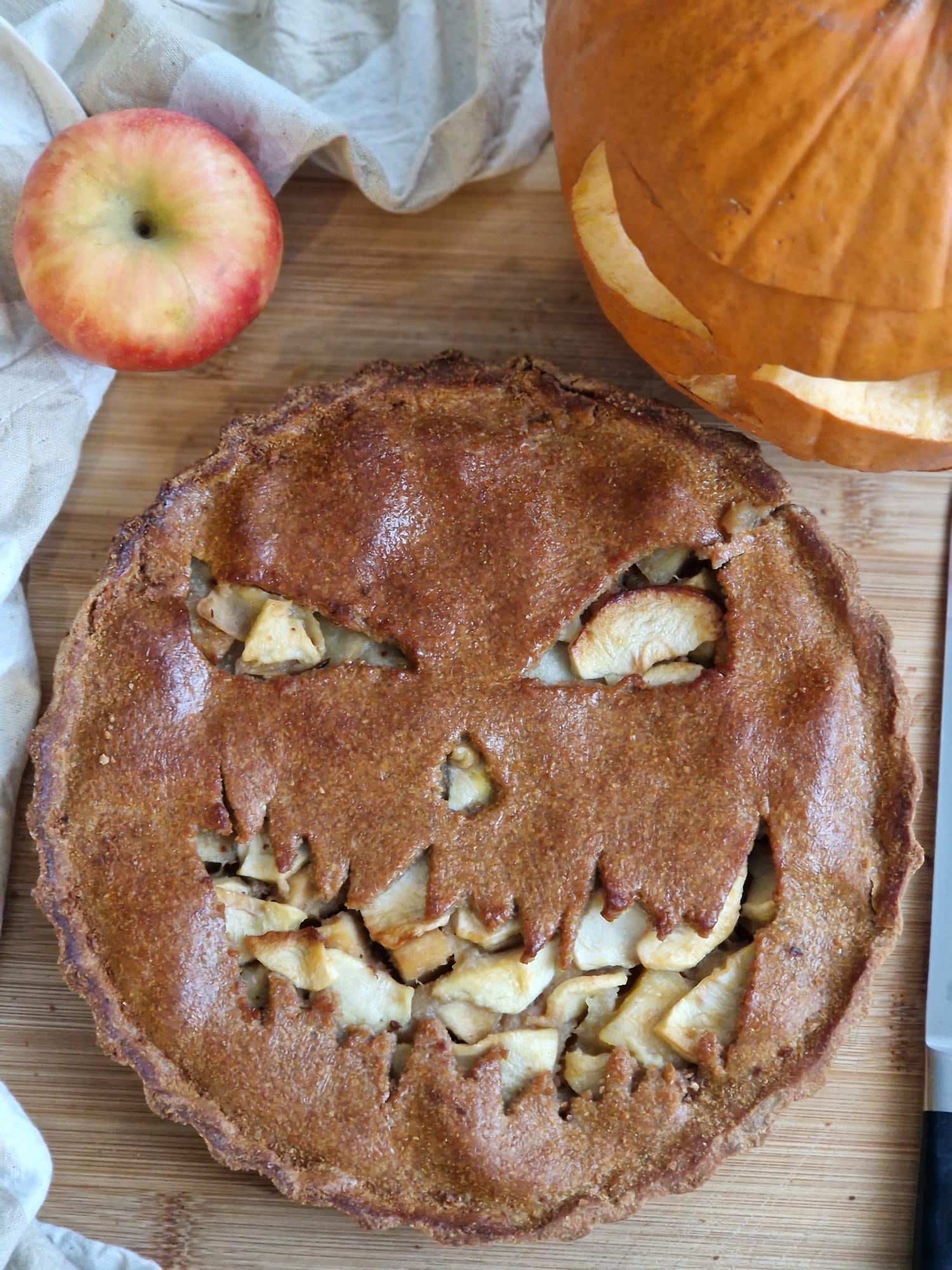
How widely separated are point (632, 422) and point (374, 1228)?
3.67 feet

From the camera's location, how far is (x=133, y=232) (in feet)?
5.12

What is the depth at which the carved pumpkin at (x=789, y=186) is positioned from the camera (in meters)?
1.21

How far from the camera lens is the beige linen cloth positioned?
5.50 feet

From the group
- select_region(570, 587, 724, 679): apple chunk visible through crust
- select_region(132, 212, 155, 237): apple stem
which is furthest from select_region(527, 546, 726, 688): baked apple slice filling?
select_region(132, 212, 155, 237): apple stem

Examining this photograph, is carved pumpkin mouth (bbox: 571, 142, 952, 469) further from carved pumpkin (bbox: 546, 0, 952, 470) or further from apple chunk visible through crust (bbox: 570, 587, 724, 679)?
apple chunk visible through crust (bbox: 570, 587, 724, 679)

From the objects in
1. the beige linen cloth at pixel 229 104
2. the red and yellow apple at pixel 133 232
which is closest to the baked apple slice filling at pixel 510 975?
the beige linen cloth at pixel 229 104

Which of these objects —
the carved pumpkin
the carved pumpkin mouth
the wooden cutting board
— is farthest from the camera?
the wooden cutting board

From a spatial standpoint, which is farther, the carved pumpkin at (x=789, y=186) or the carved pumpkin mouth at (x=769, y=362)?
the carved pumpkin mouth at (x=769, y=362)

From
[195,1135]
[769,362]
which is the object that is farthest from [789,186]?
[195,1135]

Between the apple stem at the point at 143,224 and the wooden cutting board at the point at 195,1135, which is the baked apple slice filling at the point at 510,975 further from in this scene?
the apple stem at the point at 143,224

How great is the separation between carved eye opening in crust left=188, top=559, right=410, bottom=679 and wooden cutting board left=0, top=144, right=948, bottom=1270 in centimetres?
31

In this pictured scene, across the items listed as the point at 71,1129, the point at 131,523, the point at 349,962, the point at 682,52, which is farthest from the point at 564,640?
the point at 71,1129

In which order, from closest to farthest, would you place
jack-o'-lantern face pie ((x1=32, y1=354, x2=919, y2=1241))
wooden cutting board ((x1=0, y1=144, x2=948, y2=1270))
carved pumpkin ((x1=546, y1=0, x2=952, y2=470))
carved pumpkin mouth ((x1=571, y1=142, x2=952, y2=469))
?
carved pumpkin ((x1=546, y1=0, x2=952, y2=470))
carved pumpkin mouth ((x1=571, y1=142, x2=952, y2=469))
jack-o'-lantern face pie ((x1=32, y1=354, x2=919, y2=1241))
wooden cutting board ((x1=0, y1=144, x2=948, y2=1270))

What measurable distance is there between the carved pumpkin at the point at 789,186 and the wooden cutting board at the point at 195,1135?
357 millimetres
